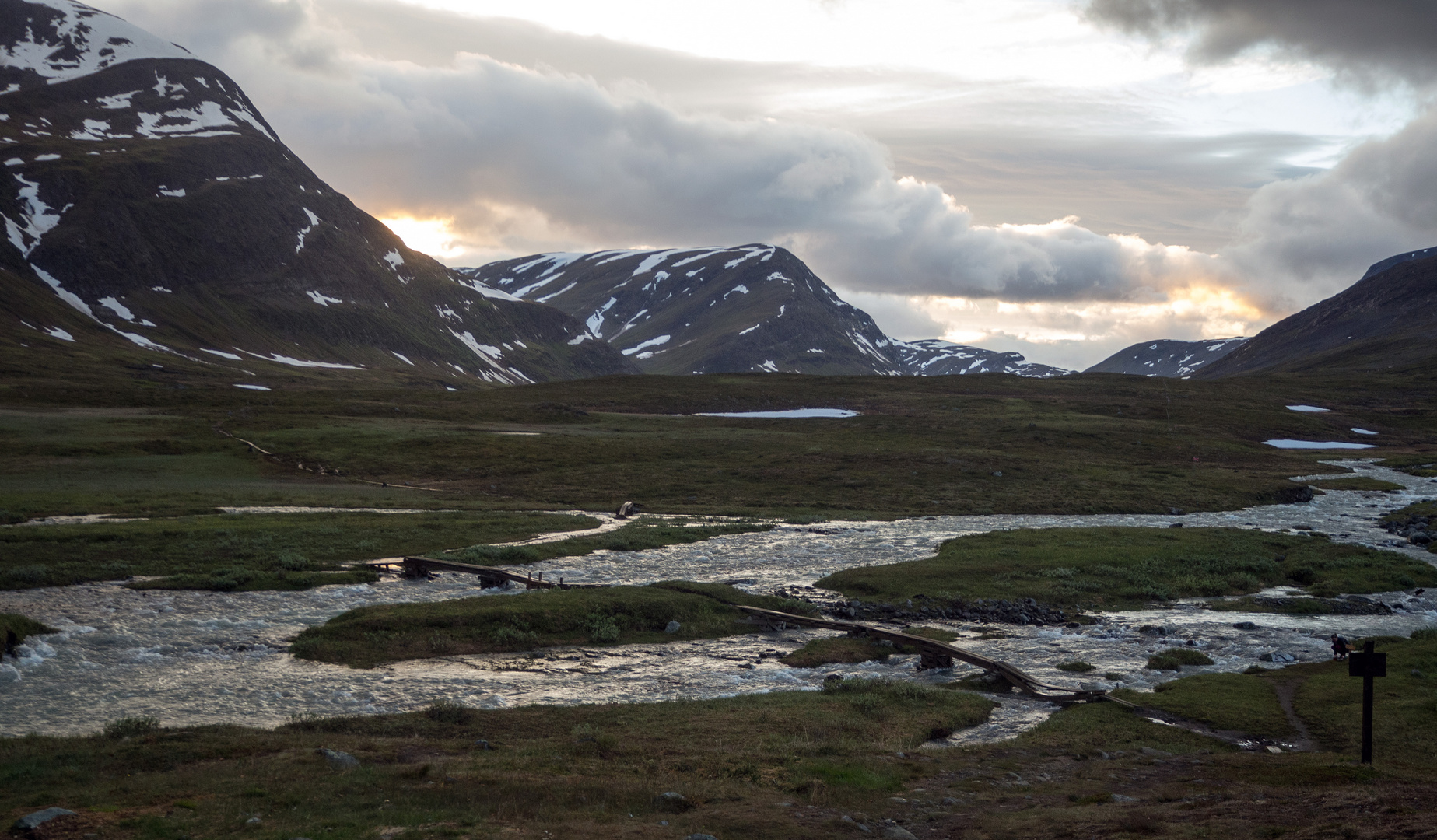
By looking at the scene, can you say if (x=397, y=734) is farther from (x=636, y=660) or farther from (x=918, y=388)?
(x=918, y=388)

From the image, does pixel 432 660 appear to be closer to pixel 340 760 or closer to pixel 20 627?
pixel 340 760

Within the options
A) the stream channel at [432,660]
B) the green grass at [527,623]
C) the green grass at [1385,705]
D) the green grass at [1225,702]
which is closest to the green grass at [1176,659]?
the stream channel at [432,660]

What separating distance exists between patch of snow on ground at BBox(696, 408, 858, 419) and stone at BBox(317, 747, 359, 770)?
5214 inches

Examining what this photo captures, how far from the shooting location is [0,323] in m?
182

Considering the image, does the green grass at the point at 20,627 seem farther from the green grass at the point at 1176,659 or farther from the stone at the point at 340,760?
the green grass at the point at 1176,659

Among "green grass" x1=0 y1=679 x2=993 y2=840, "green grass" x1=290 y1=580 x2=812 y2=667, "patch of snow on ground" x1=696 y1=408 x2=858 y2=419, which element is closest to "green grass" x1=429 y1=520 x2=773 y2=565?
"green grass" x1=290 y1=580 x2=812 y2=667

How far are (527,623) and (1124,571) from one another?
31.6m

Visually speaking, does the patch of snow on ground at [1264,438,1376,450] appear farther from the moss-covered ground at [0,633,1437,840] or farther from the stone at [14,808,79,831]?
the stone at [14,808,79,831]

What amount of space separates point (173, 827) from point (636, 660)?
57.9 feet

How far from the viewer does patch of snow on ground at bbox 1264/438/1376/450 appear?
13288cm

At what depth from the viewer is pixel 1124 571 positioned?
155 ft

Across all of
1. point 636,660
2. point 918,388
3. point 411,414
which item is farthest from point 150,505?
point 918,388

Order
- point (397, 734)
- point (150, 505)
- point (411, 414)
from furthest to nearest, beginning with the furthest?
point (411, 414)
point (150, 505)
point (397, 734)

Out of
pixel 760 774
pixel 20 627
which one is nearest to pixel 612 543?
pixel 20 627
